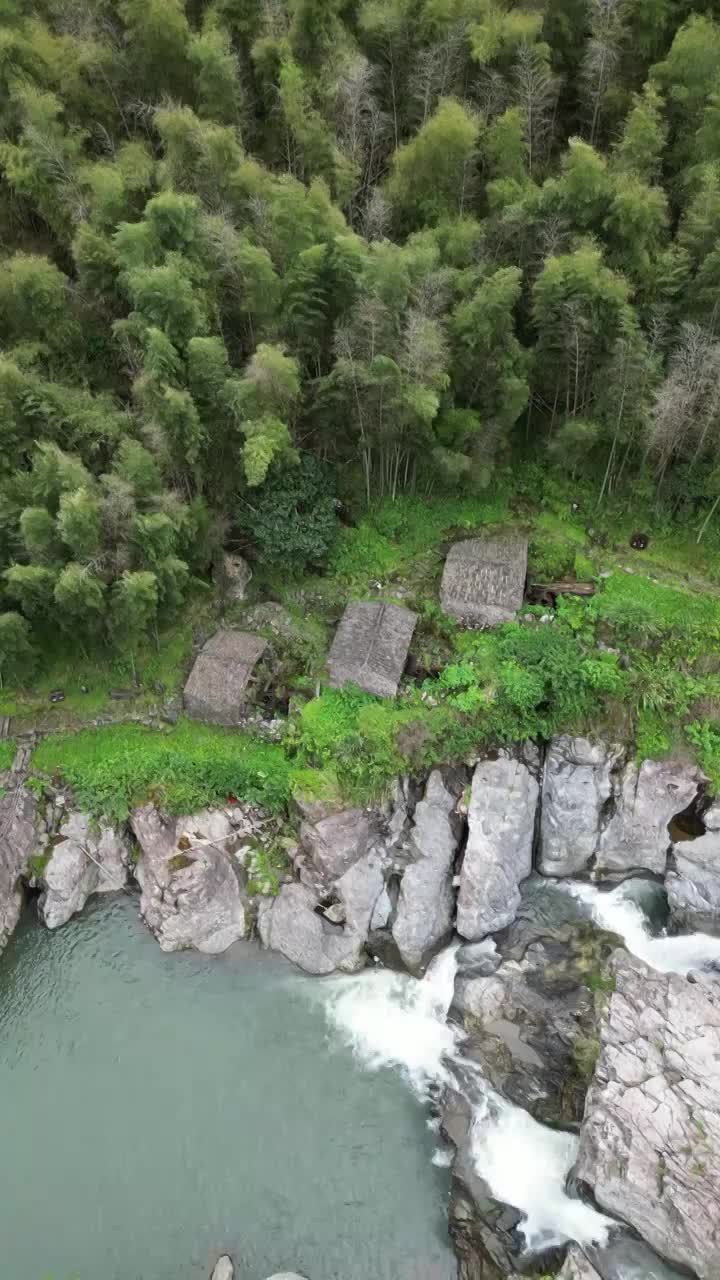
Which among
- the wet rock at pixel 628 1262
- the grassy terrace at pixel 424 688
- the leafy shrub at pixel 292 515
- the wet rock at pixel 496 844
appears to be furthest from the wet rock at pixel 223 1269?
the leafy shrub at pixel 292 515

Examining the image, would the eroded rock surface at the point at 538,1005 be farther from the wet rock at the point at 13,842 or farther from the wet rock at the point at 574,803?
the wet rock at the point at 13,842

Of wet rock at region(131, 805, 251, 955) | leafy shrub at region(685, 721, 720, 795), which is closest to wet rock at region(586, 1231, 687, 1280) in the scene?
leafy shrub at region(685, 721, 720, 795)

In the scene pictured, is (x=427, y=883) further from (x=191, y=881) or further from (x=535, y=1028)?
(x=191, y=881)

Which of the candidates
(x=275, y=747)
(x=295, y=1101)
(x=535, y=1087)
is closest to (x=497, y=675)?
(x=275, y=747)

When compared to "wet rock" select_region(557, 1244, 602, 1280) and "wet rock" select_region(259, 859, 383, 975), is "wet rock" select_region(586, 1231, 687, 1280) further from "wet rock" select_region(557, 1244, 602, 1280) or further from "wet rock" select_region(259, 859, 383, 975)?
"wet rock" select_region(259, 859, 383, 975)

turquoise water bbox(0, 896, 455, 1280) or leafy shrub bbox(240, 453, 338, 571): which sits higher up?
leafy shrub bbox(240, 453, 338, 571)
